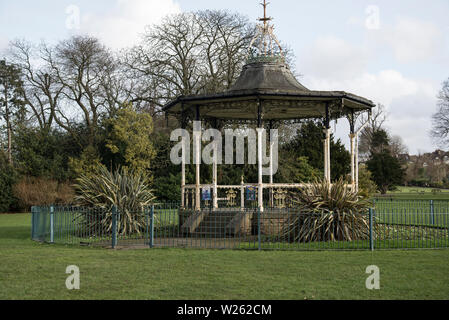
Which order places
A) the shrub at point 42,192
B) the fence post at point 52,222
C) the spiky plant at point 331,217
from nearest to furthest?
1. the spiky plant at point 331,217
2. the fence post at point 52,222
3. the shrub at point 42,192

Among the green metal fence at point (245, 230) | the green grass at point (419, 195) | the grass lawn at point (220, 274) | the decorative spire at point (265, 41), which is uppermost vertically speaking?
the decorative spire at point (265, 41)

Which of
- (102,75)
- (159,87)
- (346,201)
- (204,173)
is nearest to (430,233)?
(346,201)

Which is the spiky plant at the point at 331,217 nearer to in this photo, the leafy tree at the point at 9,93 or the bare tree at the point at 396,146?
the leafy tree at the point at 9,93

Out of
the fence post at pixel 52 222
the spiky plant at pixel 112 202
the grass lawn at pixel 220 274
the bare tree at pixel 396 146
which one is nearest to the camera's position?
the grass lawn at pixel 220 274

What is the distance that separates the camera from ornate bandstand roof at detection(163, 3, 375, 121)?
624 inches

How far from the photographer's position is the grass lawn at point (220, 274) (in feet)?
25.4

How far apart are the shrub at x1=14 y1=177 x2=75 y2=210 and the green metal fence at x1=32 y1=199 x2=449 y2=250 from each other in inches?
666

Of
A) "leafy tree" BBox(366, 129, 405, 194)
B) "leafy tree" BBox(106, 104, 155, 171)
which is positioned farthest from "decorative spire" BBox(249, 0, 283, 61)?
"leafy tree" BBox(366, 129, 405, 194)

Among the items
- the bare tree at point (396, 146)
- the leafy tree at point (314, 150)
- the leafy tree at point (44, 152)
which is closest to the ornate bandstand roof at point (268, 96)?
the leafy tree at point (314, 150)

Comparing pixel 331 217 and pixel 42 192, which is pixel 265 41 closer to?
pixel 331 217

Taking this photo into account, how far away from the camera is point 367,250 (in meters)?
12.3

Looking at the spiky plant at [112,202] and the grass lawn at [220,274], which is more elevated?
the spiky plant at [112,202]

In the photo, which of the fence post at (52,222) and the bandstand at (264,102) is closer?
the fence post at (52,222)

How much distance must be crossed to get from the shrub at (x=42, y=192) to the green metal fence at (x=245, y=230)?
1692cm
